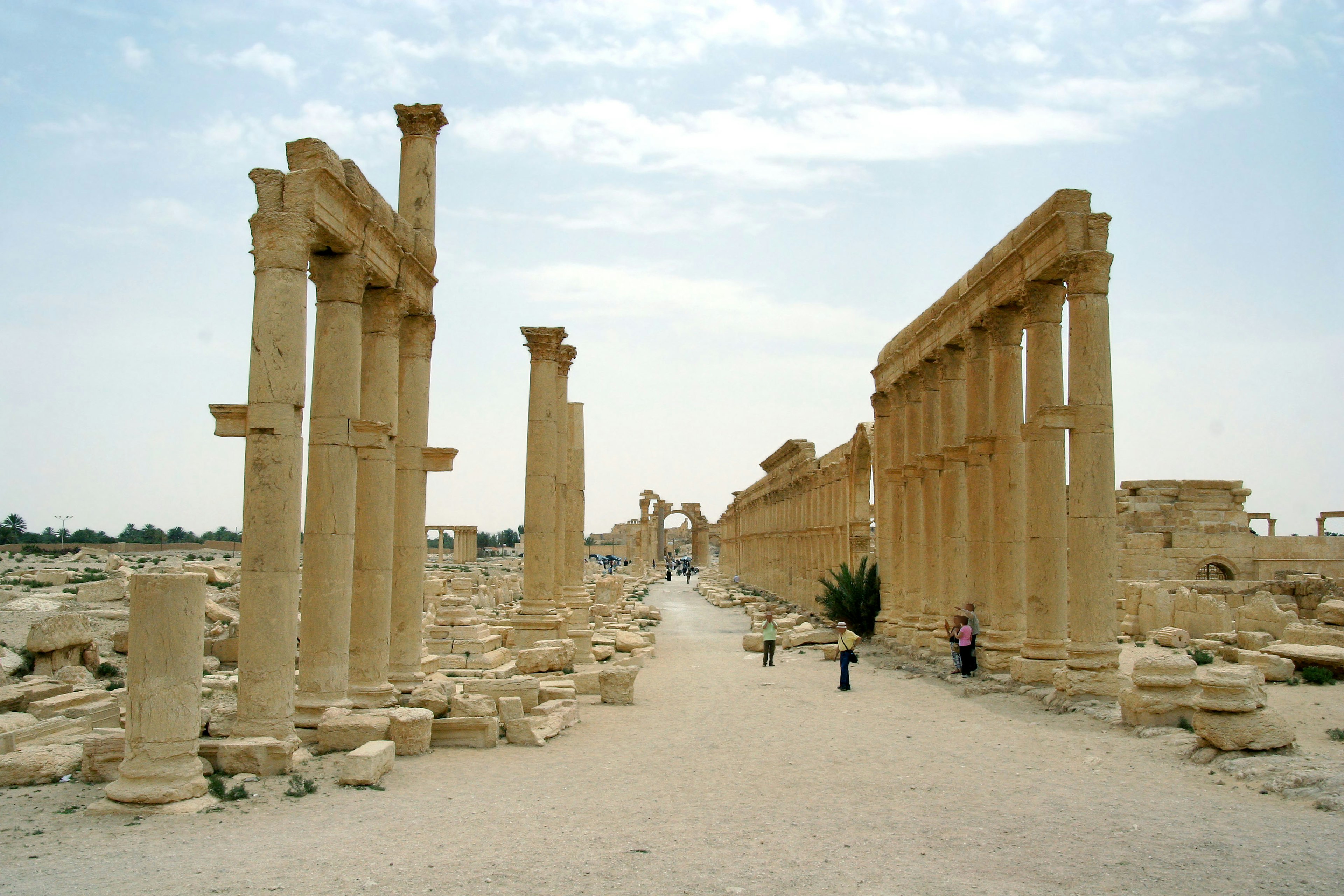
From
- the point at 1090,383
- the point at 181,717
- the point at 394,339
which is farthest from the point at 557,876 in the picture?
the point at 1090,383

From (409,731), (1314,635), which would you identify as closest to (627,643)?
(409,731)

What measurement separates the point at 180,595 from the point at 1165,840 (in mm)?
8283

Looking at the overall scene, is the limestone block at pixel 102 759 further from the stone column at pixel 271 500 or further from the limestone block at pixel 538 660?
the limestone block at pixel 538 660

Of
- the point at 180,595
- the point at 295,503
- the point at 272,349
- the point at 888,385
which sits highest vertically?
the point at 888,385

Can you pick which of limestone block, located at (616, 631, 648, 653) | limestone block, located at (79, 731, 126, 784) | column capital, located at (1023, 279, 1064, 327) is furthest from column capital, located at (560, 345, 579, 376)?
limestone block, located at (79, 731, 126, 784)

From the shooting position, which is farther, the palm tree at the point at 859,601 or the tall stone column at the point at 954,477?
the palm tree at the point at 859,601

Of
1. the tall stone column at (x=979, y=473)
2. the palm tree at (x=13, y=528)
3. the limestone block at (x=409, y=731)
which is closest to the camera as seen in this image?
the limestone block at (x=409, y=731)

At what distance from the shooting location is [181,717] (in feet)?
27.4

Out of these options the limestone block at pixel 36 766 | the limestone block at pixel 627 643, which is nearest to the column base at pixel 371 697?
the limestone block at pixel 36 766

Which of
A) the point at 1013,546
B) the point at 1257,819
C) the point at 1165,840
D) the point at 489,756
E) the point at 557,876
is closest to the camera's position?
the point at 557,876

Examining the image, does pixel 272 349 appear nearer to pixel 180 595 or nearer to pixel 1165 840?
pixel 180 595

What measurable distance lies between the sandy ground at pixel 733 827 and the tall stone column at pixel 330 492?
55.5 inches

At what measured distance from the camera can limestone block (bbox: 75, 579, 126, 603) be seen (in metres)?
23.3

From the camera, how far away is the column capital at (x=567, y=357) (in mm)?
22984
